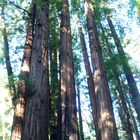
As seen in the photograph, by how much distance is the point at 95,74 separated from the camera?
928 centimetres

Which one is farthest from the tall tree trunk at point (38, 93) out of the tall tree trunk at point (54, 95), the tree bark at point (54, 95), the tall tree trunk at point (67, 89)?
the tall tree trunk at point (54, 95)

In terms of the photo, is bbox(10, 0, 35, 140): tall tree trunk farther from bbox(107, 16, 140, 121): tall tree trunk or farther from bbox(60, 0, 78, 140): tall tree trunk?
bbox(107, 16, 140, 121): tall tree trunk

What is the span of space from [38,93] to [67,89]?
156 cm

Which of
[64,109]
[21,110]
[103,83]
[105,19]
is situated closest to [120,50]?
[105,19]

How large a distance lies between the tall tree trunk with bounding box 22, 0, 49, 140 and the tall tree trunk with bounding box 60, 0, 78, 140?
0.78m

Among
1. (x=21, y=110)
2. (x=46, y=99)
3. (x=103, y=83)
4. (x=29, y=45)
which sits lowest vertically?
(x=21, y=110)

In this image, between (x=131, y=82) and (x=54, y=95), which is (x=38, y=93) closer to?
(x=54, y=95)

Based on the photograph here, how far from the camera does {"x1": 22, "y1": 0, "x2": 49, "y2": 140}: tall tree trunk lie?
6.54 metres

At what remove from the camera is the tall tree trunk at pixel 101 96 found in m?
7.55

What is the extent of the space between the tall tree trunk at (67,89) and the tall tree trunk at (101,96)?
2.46 feet

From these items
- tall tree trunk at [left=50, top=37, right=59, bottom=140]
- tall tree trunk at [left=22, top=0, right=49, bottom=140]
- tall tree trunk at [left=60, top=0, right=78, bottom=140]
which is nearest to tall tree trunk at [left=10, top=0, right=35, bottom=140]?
tall tree trunk at [left=22, top=0, right=49, bottom=140]

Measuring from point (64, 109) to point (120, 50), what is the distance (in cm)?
982

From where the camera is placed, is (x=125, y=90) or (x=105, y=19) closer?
(x=105, y=19)

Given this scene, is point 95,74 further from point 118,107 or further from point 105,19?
→ point 118,107
